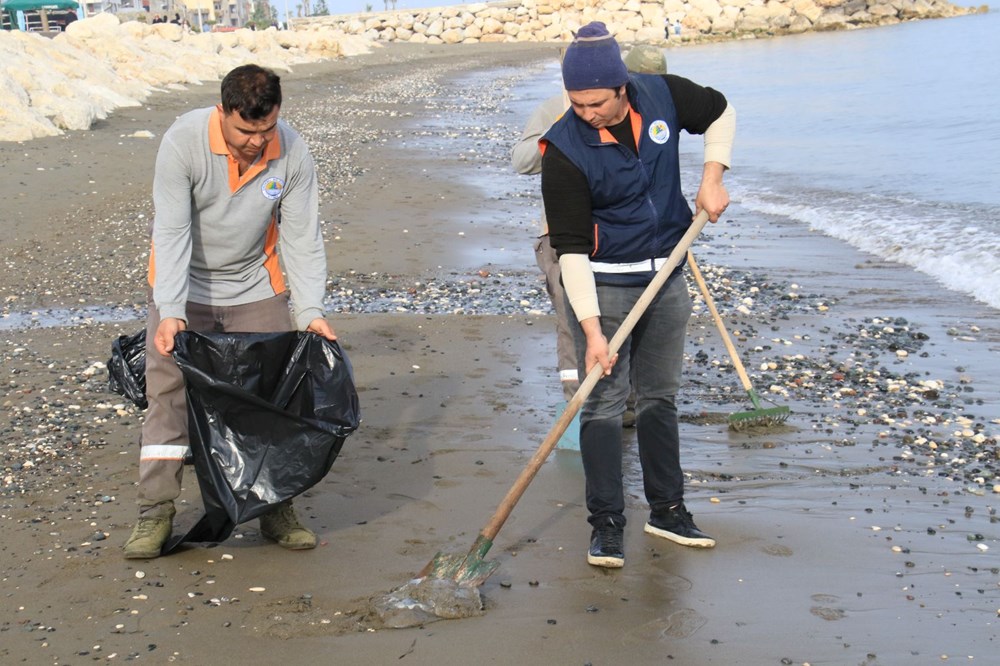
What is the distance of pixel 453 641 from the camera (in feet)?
11.1

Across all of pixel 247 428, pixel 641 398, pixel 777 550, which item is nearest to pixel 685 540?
pixel 777 550

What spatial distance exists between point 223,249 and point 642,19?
65531 millimetres

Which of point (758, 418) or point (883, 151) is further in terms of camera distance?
point (883, 151)

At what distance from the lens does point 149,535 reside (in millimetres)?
3893

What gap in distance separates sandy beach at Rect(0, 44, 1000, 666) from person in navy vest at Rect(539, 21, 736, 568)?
25cm

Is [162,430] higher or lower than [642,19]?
higher

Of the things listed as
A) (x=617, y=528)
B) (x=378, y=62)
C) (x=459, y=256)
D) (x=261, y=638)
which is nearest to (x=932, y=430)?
(x=617, y=528)

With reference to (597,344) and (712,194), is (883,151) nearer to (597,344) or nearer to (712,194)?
(712,194)

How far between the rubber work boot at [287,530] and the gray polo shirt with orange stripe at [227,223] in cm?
69

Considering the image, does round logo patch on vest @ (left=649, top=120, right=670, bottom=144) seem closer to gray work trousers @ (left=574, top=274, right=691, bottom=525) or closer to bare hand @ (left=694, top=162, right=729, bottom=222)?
bare hand @ (left=694, top=162, right=729, bottom=222)

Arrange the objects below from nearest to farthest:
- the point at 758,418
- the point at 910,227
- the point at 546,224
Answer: the point at 546,224 → the point at 758,418 → the point at 910,227

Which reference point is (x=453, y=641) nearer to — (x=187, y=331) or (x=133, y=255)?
(x=187, y=331)

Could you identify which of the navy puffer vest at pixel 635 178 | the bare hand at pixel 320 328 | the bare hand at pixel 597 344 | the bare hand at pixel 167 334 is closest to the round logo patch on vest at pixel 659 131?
the navy puffer vest at pixel 635 178

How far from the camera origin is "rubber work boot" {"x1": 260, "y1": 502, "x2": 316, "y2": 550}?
13.1 ft
